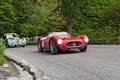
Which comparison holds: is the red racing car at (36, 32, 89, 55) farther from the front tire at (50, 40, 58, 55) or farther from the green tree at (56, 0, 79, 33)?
the green tree at (56, 0, 79, 33)

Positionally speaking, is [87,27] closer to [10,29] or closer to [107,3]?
[107,3]

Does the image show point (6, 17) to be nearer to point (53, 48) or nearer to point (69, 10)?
point (69, 10)

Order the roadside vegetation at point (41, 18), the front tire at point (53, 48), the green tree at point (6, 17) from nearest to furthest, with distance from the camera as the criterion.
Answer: the front tire at point (53, 48) < the green tree at point (6, 17) < the roadside vegetation at point (41, 18)

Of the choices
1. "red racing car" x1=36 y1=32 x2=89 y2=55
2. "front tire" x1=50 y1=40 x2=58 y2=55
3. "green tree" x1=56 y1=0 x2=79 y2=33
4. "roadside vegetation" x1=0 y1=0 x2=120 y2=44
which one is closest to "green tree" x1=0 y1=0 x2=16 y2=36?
"roadside vegetation" x1=0 y1=0 x2=120 y2=44

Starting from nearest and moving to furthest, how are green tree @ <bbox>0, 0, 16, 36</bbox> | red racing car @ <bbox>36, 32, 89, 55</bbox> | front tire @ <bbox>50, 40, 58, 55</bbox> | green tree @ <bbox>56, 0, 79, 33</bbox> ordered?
red racing car @ <bbox>36, 32, 89, 55</bbox>, front tire @ <bbox>50, 40, 58, 55</bbox>, green tree @ <bbox>56, 0, 79, 33</bbox>, green tree @ <bbox>0, 0, 16, 36</bbox>

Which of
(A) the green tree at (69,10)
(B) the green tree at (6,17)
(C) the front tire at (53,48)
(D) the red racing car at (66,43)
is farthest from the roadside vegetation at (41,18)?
(D) the red racing car at (66,43)

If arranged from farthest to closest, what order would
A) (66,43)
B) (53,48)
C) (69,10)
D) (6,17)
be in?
(6,17)
(69,10)
(53,48)
(66,43)

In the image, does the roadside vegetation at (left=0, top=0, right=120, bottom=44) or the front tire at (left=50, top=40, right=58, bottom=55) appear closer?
the front tire at (left=50, top=40, right=58, bottom=55)

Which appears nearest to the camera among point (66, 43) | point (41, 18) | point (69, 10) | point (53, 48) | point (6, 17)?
point (66, 43)

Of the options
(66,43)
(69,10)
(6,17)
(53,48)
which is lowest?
(53,48)

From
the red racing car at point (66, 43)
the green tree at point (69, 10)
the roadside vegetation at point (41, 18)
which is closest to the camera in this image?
the red racing car at point (66, 43)

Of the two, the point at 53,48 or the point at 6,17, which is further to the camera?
the point at 6,17

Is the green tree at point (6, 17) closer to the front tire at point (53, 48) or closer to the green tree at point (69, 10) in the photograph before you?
the green tree at point (69, 10)

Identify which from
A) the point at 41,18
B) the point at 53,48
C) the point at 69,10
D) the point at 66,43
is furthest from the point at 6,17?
the point at 66,43
